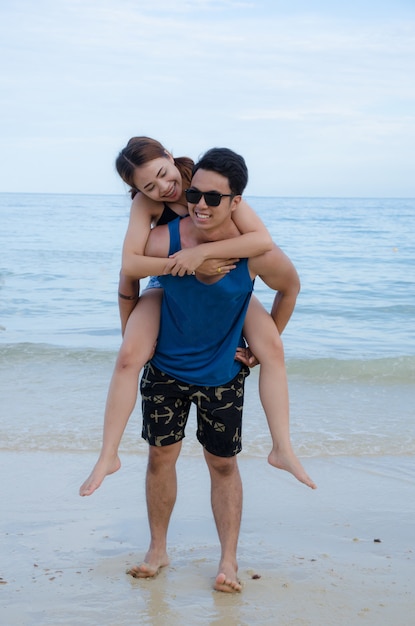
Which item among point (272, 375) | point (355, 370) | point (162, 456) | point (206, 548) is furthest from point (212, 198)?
point (355, 370)

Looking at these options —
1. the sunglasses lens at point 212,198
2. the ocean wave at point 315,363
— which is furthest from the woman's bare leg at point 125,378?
the ocean wave at point 315,363

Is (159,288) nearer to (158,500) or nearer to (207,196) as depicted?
(207,196)

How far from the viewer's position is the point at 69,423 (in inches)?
248

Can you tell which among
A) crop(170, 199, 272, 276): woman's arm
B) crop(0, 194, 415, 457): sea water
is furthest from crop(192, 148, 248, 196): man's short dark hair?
crop(0, 194, 415, 457): sea water

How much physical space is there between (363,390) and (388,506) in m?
3.09

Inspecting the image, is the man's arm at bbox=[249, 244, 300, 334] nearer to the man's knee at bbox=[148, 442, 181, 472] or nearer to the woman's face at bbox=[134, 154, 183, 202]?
the woman's face at bbox=[134, 154, 183, 202]

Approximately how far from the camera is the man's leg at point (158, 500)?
3.65 m

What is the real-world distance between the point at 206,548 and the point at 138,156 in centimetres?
190

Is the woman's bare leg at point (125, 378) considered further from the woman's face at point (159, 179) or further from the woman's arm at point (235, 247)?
the woman's face at point (159, 179)

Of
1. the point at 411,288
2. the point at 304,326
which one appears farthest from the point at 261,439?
the point at 411,288

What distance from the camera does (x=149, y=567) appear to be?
12.0 feet

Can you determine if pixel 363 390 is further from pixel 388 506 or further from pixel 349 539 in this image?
pixel 349 539

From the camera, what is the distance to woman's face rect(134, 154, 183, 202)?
3.35 m

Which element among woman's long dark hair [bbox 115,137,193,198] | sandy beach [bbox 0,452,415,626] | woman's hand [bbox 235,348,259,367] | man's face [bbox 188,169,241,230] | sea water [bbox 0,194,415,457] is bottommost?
sea water [bbox 0,194,415,457]
